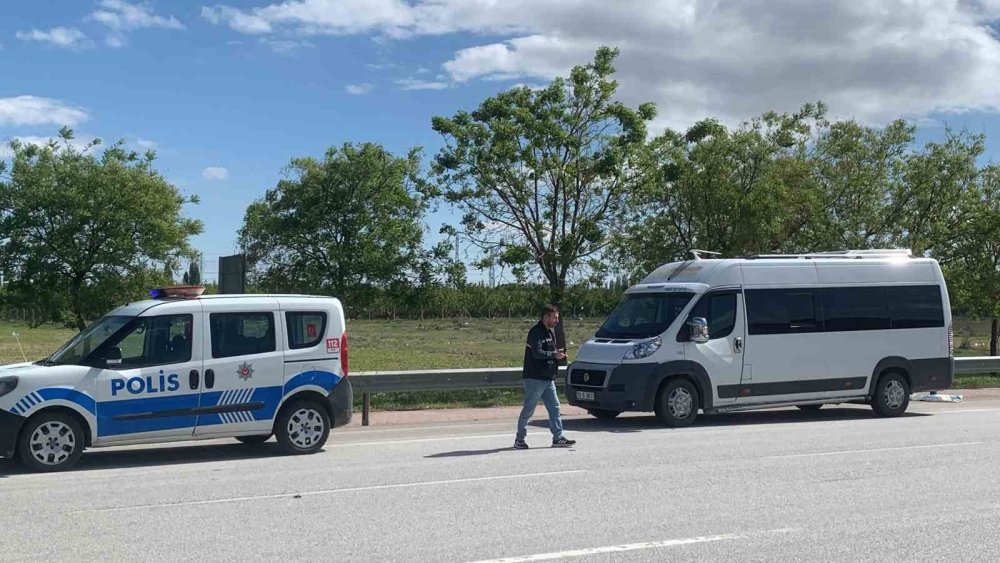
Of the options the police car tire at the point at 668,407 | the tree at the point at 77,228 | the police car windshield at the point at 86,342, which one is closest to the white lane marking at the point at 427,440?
the police car tire at the point at 668,407

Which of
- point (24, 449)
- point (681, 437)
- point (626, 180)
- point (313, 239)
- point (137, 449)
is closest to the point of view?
point (24, 449)

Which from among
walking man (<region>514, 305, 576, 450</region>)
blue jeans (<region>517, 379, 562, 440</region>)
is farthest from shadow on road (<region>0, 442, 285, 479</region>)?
walking man (<region>514, 305, 576, 450</region>)

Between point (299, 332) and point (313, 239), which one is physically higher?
point (313, 239)

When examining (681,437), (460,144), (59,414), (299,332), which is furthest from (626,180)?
(59,414)

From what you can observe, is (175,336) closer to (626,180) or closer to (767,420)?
(767,420)

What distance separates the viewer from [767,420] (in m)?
15.4

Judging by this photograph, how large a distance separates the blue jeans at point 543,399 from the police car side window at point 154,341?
13.2 feet

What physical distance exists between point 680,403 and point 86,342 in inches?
323

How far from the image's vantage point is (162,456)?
11.4 m

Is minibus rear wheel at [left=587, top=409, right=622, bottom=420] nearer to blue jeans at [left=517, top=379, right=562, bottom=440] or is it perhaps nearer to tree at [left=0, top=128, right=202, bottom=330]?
blue jeans at [left=517, top=379, right=562, bottom=440]

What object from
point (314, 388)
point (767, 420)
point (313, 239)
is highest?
point (313, 239)

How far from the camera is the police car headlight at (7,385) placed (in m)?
9.74

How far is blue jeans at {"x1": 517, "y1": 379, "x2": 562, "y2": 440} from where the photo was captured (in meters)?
11.8

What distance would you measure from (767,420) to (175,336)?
945cm
